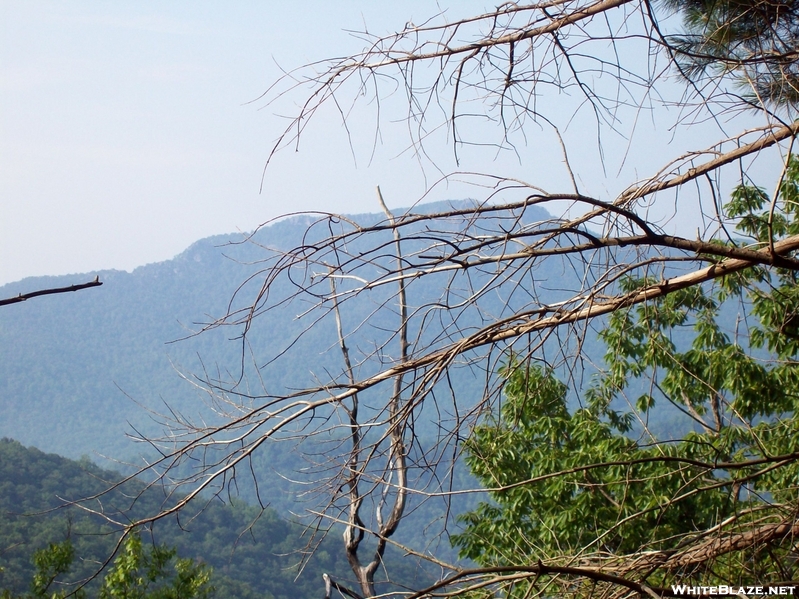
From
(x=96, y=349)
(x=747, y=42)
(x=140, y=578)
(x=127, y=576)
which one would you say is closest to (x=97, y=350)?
(x=96, y=349)

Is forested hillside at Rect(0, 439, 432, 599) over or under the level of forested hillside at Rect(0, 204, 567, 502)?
under

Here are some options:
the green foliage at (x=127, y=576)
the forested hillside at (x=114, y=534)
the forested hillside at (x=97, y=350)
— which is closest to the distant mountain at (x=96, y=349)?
the forested hillside at (x=97, y=350)

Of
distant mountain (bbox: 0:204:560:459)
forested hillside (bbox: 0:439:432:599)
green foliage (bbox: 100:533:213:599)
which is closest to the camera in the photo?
green foliage (bbox: 100:533:213:599)

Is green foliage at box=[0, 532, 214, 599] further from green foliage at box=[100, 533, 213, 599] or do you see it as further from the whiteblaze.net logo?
the whiteblaze.net logo

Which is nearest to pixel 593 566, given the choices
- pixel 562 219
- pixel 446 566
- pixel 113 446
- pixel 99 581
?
pixel 446 566

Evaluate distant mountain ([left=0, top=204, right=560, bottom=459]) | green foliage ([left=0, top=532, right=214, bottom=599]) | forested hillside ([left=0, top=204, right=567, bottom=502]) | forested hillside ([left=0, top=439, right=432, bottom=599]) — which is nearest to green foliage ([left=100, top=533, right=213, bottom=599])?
green foliage ([left=0, top=532, right=214, bottom=599])

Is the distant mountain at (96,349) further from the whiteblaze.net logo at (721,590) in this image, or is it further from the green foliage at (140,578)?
the whiteblaze.net logo at (721,590)

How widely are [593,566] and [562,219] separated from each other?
844mm

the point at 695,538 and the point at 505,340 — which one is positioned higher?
the point at 505,340

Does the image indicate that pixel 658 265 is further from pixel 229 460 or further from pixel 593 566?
pixel 229 460

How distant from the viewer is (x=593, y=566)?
6.12 ft

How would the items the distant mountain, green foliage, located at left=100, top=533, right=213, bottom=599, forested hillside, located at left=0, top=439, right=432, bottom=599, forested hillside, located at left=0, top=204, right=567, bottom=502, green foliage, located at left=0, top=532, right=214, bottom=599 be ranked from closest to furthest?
green foliage, located at left=100, top=533, right=213, bottom=599
green foliage, located at left=0, top=532, right=214, bottom=599
forested hillside, located at left=0, top=439, right=432, bottom=599
forested hillside, located at left=0, top=204, right=567, bottom=502
the distant mountain

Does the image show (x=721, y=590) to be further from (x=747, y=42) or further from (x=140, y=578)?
(x=140, y=578)

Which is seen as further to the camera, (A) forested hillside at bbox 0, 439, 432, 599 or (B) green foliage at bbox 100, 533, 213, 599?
(A) forested hillside at bbox 0, 439, 432, 599
